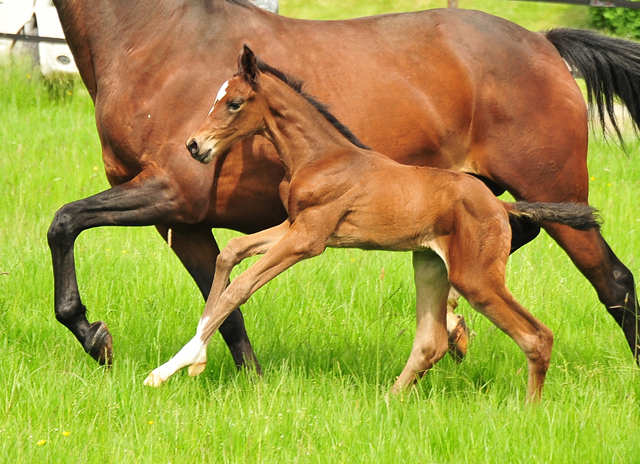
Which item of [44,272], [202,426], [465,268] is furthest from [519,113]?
[44,272]

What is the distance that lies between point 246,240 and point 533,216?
4.30ft

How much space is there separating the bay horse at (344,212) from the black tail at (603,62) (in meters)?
1.48

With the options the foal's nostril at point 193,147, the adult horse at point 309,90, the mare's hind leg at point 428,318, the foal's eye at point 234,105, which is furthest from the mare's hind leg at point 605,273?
the foal's nostril at point 193,147

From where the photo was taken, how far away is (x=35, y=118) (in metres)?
8.79

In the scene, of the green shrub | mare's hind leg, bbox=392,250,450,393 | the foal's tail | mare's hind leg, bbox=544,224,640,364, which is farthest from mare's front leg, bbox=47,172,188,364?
the green shrub

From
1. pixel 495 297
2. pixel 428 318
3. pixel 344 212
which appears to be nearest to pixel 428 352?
pixel 428 318

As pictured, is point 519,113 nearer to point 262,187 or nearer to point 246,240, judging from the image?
point 262,187

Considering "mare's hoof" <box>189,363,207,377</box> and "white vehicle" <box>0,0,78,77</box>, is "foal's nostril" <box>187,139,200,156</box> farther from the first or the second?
"white vehicle" <box>0,0,78,77</box>

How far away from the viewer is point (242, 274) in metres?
3.48

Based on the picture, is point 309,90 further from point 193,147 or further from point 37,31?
point 37,31

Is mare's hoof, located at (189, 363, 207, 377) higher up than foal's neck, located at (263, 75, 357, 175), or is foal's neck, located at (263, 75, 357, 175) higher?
foal's neck, located at (263, 75, 357, 175)

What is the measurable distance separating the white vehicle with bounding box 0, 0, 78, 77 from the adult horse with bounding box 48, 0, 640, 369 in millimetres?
6039

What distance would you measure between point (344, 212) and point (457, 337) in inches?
47.2

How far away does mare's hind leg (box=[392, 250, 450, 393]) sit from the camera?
3.93m
